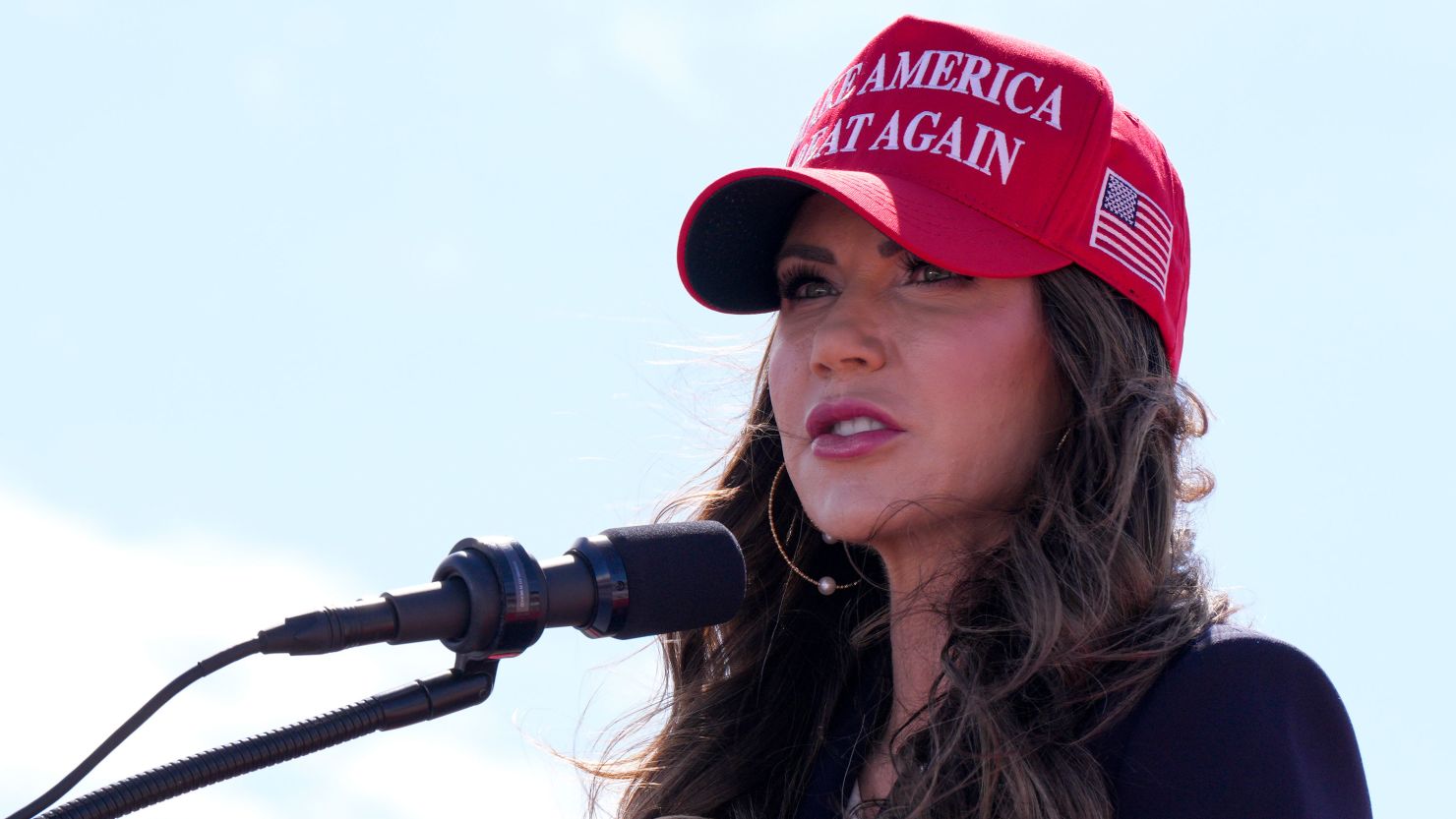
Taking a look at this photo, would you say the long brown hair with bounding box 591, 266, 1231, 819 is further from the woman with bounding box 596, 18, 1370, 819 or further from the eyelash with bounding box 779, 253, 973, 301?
the eyelash with bounding box 779, 253, 973, 301

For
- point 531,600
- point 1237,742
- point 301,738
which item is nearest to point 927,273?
point 1237,742

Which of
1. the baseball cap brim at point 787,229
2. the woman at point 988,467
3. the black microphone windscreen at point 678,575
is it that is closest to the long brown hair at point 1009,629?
the woman at point 988,467

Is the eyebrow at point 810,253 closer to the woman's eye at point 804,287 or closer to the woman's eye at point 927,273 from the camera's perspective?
the woman's eye at point 804,287

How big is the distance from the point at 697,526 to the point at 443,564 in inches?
21.5

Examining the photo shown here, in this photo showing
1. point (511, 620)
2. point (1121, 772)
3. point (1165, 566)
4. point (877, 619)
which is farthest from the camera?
point (877, 619)

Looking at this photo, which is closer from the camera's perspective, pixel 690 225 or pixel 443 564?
pixel 443 564

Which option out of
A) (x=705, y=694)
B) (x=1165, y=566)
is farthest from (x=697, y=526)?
(x=705, y=694)

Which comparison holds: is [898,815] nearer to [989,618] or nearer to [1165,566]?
[989,618]

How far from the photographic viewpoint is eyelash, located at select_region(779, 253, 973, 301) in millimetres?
3035

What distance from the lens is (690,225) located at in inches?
131

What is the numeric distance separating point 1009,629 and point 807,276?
2.89ft

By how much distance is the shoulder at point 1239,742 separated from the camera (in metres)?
2.39

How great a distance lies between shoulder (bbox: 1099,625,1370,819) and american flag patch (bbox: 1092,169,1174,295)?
78cm

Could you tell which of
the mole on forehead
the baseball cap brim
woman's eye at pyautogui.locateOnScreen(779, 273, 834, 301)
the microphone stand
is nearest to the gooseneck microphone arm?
the microphone stand
